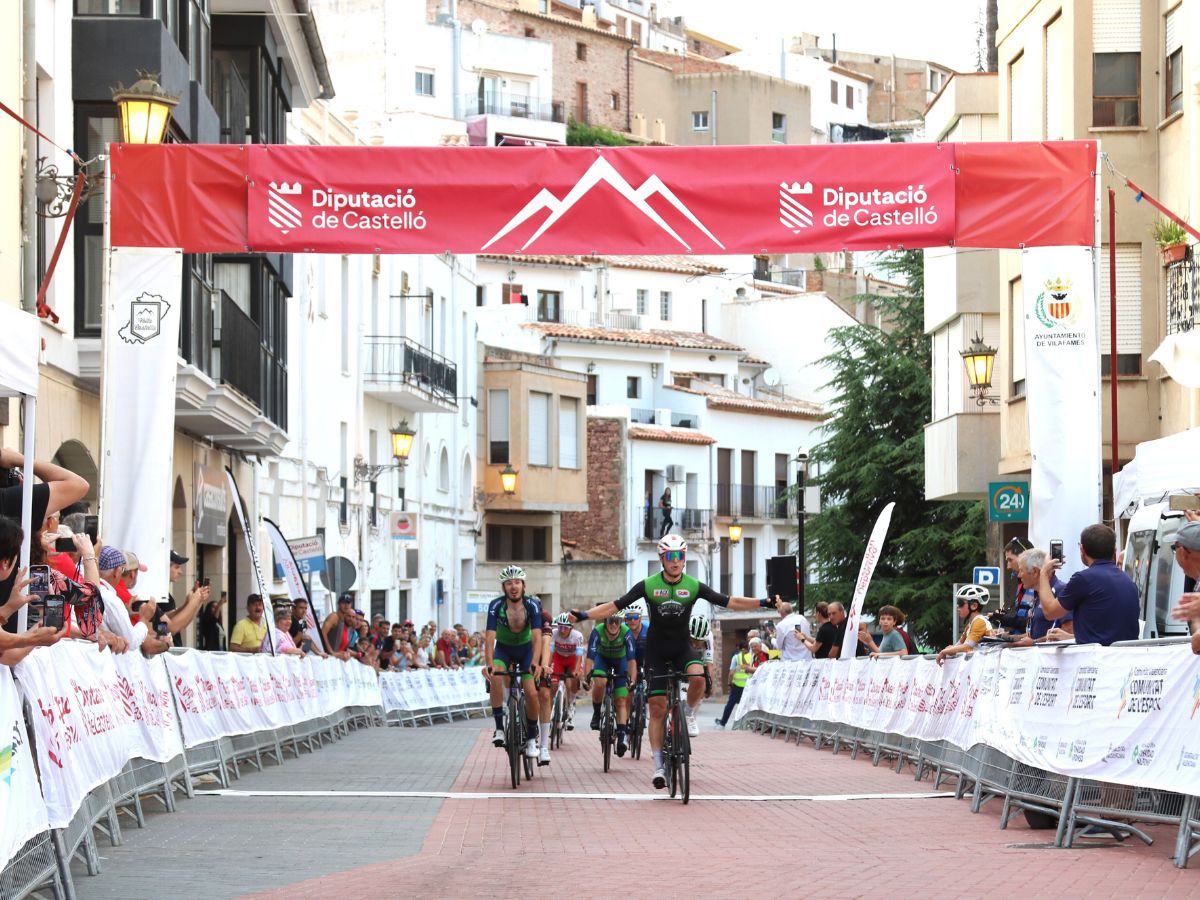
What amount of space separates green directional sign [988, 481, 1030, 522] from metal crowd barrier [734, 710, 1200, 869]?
5.01 meters

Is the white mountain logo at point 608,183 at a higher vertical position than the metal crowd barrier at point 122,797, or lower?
higher

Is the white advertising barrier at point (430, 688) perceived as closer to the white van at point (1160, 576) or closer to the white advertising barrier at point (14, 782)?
the white van at point (1160, 576)

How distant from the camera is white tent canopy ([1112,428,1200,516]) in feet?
55.9

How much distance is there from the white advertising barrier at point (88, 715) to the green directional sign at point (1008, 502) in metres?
11.7

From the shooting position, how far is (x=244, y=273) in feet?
107

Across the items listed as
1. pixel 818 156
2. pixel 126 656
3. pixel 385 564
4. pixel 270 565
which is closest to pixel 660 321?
pixel 385 564

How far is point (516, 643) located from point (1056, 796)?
658 centimetres

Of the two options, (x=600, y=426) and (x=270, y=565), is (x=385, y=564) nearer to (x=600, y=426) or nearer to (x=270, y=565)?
(x=270, y=565)

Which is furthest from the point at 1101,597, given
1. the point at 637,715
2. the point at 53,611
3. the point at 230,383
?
the point at 230,383

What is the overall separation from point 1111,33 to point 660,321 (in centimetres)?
5683

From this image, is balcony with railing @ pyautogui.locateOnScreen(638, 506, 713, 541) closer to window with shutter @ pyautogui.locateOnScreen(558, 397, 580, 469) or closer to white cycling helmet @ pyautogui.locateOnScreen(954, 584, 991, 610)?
window with shutter @ pyautogui.locateOnScreen(558, 397, 580, 469)

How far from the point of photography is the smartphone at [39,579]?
10.8 meters

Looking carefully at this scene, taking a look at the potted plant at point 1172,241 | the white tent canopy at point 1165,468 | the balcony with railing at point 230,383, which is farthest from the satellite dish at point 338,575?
the white tent canopy at point 1165,468

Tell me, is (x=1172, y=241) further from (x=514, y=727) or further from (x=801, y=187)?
(x=514, y=727)
